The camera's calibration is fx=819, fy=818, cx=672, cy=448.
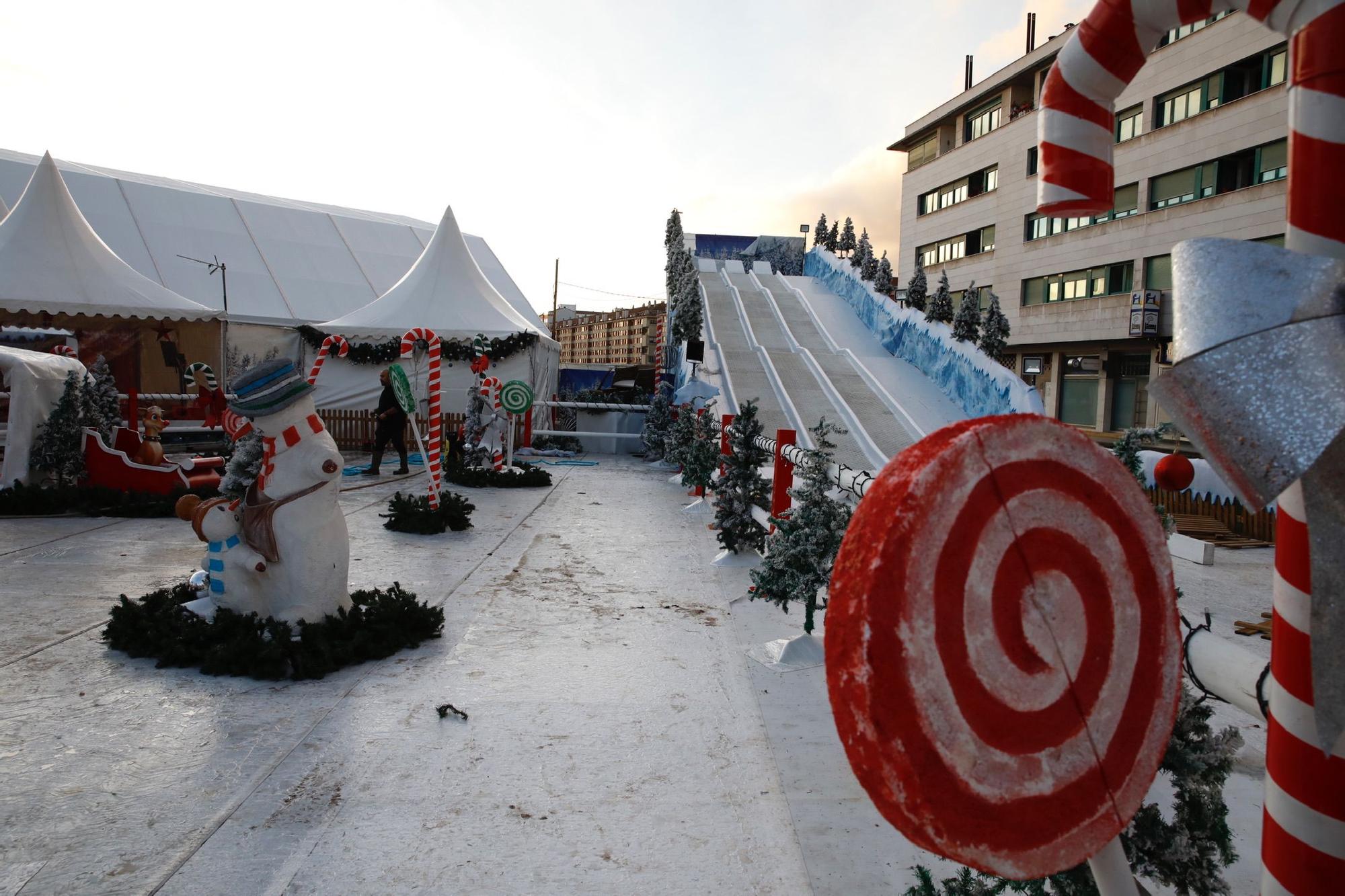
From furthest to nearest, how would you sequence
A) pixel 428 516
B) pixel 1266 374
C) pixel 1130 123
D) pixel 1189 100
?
pixel 1130 123 < pixel 1189 100 < pixel 428 516 < pixel 1266 374

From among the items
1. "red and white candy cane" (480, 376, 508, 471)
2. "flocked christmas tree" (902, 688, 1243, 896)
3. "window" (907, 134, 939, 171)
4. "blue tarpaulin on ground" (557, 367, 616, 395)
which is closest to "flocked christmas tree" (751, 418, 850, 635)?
"flocked christmas tree" (902, 688, 1243, 896)

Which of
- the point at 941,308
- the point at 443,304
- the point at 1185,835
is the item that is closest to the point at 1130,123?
the point at 941,308

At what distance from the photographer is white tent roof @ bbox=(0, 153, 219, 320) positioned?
15406mm

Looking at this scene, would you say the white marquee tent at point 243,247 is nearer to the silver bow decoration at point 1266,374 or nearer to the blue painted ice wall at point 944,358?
the blue painted ice wall at point 944,358

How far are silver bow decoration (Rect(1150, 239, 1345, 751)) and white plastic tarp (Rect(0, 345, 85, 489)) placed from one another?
12719mm

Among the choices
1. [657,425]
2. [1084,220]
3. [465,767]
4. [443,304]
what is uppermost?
[1084,220]

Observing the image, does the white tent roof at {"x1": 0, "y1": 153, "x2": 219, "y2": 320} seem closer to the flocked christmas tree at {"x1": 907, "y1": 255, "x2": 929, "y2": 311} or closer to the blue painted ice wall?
the blue painted ice wall

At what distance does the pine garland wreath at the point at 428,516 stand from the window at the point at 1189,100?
28320mm

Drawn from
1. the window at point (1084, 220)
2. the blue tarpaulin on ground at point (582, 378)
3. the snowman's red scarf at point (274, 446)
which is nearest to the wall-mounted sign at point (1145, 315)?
the window at point (1084, 220)

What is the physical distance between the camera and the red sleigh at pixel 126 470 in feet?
35.4

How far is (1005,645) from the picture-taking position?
1.26 metres

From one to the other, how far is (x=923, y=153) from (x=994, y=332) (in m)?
30.8

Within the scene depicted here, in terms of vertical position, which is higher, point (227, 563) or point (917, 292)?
point (917, 292)

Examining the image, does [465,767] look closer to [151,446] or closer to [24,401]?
[151,446]
